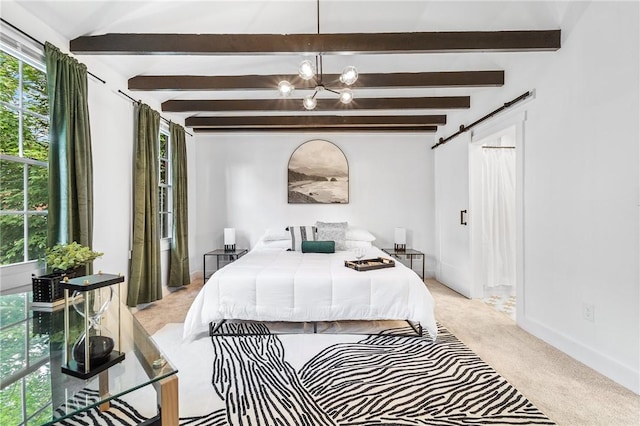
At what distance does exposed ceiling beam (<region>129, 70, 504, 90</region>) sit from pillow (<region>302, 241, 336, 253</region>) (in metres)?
1.86

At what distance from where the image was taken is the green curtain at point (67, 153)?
89.5 inches

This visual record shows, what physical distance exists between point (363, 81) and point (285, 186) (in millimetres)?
2326

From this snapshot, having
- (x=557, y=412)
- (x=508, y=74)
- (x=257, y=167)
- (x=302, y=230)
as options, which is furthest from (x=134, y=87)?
(x=557, y=412)

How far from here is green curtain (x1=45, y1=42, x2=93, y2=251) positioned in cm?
227

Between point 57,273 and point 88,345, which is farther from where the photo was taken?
point 57,273

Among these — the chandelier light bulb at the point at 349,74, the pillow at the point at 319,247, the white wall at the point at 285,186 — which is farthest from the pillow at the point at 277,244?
the chandelier light bulb at the point at 349,74

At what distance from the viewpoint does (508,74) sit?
3184mm

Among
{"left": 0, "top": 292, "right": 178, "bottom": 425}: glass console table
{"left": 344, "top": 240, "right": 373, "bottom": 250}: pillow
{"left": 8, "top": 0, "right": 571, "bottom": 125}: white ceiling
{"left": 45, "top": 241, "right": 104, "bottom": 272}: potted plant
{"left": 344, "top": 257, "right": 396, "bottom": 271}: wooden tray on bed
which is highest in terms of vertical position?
{"left": 8, "top": 0, "right": 571, "bottom": 125}: white ceiling

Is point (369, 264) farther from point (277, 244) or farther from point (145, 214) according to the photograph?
point (145, 214)

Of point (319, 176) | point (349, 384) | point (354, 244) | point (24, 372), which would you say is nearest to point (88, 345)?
point (24, 372)

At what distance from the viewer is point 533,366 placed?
2.27 meters

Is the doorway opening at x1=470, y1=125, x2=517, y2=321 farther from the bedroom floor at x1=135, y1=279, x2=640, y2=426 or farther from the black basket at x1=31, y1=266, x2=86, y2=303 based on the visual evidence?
the black basket at x1=31, y1=266, x2=86, y2=303

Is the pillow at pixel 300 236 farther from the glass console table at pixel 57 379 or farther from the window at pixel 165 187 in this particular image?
the glass console table at pixel 57 379

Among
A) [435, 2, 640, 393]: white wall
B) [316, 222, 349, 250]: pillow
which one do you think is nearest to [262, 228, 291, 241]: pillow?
[316, 222, 349, 250]: pillow
